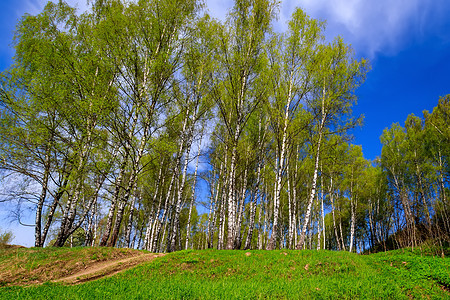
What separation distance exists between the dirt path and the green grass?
698 millimetres

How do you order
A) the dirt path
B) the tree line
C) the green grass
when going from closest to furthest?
the green grass, the dirt path, the tree line

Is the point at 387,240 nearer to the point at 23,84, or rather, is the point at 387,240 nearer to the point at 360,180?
the point at 360,180

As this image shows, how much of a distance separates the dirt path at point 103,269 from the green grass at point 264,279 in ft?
2.29

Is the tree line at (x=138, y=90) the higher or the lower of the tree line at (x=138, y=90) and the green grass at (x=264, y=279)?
the higher

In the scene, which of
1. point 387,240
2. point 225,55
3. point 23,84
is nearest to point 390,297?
point 225,55

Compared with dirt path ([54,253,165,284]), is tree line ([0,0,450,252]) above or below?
above

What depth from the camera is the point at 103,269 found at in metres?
7.77

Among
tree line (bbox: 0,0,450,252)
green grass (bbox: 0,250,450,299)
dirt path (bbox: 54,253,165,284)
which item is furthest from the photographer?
tree line (bbox: 0,0,450,252)

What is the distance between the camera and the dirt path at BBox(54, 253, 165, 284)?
Answer: 6.99 metres

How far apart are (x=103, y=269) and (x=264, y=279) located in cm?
564

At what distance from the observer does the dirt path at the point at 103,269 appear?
699 centimetres

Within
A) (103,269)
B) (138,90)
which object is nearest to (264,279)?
(103,269)

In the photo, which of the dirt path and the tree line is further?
the tree line

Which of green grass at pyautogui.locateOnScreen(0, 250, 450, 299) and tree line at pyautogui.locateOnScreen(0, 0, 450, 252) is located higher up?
tree line at pyautogui.locateOnScreen(0, 0, 450, 252)
